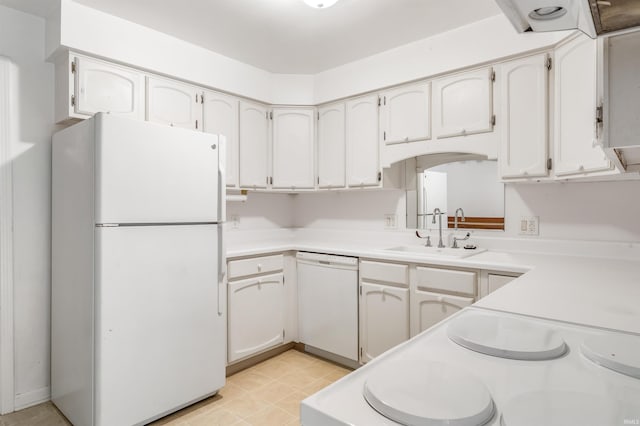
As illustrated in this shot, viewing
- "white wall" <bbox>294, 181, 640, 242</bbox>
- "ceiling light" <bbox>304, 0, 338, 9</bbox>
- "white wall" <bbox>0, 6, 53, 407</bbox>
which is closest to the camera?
"ceiling light" <bbox>304, 0, 338, 9</bbox>

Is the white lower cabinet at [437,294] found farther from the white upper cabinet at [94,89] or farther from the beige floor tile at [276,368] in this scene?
the white upper cabinet at [94,89]

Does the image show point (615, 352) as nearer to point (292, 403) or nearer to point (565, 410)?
point (565, 410)

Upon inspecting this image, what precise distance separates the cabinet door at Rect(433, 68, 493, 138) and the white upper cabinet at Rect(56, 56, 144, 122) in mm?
2080

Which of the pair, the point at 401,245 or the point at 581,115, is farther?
the point at 401,245

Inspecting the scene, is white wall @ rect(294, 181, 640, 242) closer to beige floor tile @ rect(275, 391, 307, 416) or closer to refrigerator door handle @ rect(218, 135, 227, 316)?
beige floor tile @ rect(275, 391, 307, 416)

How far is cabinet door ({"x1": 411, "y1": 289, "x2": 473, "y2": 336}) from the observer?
2.26m

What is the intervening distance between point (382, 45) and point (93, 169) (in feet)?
7.14

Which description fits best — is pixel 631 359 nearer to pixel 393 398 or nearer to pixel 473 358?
pixel 473 358

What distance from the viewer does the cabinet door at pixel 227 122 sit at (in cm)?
291

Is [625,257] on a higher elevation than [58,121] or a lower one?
lower

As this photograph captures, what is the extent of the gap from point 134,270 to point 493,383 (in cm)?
184

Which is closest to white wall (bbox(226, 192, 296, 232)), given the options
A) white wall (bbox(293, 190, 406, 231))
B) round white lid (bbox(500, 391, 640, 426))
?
white wall (bbox(293, 190, 406, 231))

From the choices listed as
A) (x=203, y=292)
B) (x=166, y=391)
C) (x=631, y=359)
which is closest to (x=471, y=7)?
(x=631, y=359)

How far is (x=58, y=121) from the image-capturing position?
2.37 m
